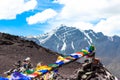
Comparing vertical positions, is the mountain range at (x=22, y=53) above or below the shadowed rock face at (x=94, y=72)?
above

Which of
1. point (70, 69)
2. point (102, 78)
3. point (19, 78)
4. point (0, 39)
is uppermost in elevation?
point (0, 39)

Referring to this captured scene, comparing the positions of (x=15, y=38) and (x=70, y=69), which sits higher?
(x=15, y=38)

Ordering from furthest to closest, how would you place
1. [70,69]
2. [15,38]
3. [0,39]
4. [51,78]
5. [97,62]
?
[15,38]
[0,39]
[70,69]
[97,62]
[51,78]

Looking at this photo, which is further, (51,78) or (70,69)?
(70,69)

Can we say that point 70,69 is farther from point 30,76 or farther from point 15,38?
point 30,76

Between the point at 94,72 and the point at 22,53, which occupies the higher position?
the point at 22,53

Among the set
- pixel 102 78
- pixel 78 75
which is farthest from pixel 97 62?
pixel 78 75

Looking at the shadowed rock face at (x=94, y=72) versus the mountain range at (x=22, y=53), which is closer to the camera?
the shadowed rock face at (x=94, y=72)

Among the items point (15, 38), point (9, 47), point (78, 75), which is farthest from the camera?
point (15, 38)

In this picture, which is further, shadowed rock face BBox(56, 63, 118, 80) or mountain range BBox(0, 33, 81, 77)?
mountain range BBox(0, 33, 81, 77)

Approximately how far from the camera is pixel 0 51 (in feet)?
341

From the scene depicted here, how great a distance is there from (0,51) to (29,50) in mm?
10791

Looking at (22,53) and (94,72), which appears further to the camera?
(22,53)

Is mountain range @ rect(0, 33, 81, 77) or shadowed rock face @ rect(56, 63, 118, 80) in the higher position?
mountain range @ rect(0, 33, 81, 77)
